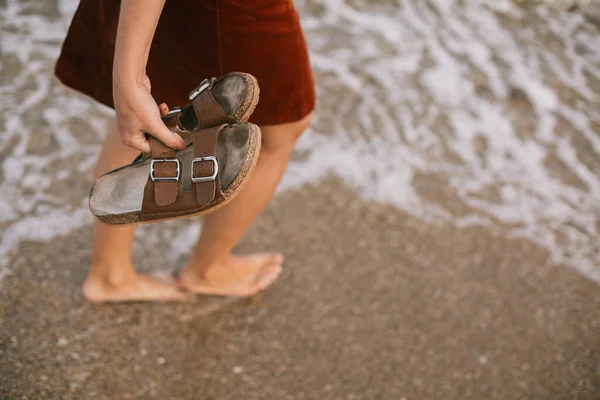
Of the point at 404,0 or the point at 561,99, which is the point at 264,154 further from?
the point at 404,0

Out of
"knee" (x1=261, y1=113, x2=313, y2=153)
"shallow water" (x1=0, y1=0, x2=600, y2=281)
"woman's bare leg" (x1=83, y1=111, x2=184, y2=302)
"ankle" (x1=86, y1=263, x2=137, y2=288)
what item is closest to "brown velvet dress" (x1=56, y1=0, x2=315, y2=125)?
"knee" (x1=261, y1=113, x2=313, y2=153)

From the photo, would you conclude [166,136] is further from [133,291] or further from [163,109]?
[133,291]

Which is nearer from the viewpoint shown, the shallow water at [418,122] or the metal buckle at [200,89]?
the metal buckle at [200,89]

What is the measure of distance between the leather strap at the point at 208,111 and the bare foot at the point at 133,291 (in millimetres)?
782

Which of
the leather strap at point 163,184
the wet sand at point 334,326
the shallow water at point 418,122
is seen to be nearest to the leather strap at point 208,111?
the leather strap at point 163,184

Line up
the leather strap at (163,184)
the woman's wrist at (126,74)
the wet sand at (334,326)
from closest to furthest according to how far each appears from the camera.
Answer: the woman's wrist at (126,74) < the leather strap at (163,184) < the wet sand at (334,326)

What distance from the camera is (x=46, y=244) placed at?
6.23 ft

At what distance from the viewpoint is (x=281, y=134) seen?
1.37 m

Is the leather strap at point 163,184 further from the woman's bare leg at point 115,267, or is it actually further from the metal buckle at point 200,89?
the woman's bare leg at point 115,267

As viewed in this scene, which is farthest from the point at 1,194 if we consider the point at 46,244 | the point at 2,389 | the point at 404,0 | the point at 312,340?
the point at 404,0

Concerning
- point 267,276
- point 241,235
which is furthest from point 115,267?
point 267,276

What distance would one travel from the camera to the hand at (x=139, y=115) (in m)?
1.01

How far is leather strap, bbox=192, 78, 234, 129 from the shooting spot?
1132 mm

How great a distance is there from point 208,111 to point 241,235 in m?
0.58
